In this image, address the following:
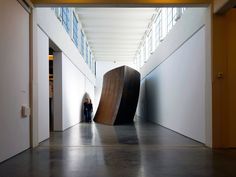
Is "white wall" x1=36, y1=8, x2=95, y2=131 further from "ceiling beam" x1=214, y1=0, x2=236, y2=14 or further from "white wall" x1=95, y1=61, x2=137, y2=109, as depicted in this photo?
"white wall" x1=95, y1=61, x2=137, y2=109

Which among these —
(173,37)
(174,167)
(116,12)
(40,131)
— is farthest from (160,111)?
(174,167)

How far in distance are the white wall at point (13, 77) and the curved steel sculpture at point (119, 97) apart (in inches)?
312

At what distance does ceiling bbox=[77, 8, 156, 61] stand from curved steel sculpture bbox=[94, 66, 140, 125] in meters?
3.18

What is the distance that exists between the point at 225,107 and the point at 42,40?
483 cm

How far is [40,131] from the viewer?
7.41 metres

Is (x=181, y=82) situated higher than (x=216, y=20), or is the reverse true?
(x=216, y=20)

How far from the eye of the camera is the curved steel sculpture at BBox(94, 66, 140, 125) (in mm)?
13969

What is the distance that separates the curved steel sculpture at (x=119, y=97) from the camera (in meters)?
14.0

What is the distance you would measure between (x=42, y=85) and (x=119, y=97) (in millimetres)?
6617

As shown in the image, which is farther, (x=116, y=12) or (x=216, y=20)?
(x=116, y=12)

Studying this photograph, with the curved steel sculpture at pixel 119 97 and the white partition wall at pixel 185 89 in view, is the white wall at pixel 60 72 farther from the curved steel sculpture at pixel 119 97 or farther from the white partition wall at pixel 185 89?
the white partition wall at pixel 185 89

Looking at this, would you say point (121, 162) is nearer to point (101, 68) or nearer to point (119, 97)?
point (119, 97)

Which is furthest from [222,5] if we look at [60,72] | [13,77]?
[60,72]

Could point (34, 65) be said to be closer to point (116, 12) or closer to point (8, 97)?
point (8, 97)
